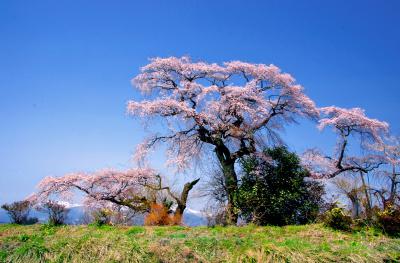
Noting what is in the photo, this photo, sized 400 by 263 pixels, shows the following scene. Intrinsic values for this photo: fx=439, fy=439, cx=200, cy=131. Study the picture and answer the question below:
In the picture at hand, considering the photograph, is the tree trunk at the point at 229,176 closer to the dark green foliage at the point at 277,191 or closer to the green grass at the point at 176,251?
the dark green foliage at the point at 277,191

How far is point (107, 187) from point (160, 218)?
4723 mm

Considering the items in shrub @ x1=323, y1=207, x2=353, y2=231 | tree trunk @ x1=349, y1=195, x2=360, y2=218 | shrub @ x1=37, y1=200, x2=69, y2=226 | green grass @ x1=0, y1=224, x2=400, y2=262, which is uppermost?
tree trunk @ x1=349, y1=195, x2=360, y2=218

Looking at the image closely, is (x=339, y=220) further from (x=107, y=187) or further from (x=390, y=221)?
(x=107, y=187)

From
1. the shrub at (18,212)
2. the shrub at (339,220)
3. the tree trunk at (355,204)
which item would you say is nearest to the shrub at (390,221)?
the shrub at (339,220)

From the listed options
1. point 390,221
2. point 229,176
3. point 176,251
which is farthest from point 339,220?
point 229,176

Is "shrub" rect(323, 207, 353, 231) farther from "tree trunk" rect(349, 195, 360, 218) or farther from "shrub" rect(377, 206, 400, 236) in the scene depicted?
"tree trunk" rect(349, 195, 360, 218)

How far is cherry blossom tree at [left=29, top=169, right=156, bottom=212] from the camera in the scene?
66.6 feet

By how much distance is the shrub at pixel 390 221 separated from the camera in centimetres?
1257

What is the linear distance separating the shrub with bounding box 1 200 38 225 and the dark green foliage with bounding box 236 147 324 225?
8.27 metres

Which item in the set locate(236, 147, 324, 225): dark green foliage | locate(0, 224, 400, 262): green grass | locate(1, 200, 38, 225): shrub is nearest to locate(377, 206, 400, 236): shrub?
locate(0, 224, 400, 262): green grass

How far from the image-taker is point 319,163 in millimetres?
21578

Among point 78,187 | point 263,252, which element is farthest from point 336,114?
point 263,252

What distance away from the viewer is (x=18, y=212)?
1689 centimetres

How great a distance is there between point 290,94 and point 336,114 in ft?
9.27
